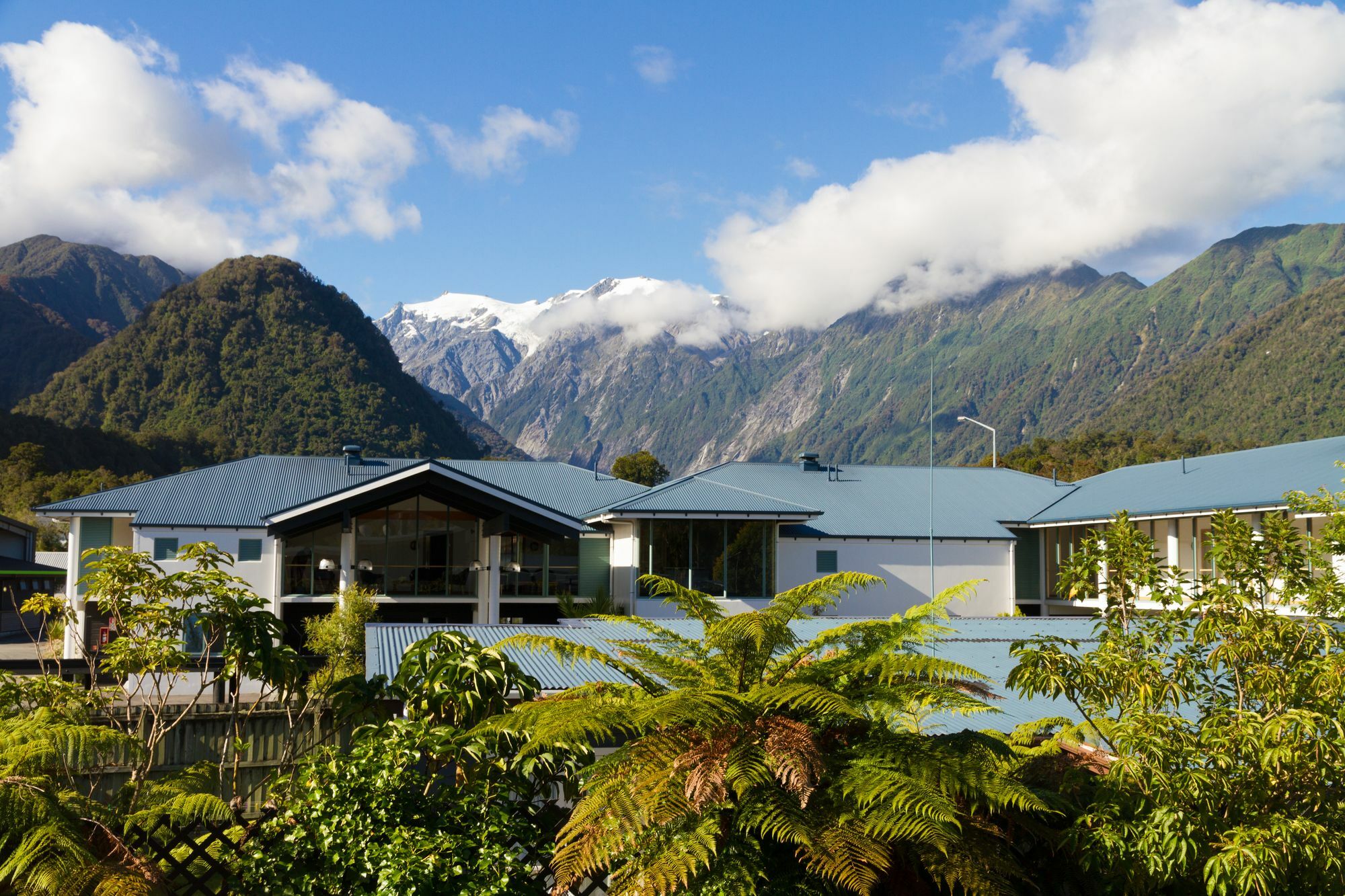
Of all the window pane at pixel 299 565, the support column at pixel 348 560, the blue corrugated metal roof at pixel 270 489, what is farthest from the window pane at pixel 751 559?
the window pane at pixel 299 565

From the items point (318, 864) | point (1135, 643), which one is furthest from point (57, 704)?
point (1135, 643)

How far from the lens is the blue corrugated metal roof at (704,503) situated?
31.8 metres

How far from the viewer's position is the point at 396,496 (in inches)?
1133

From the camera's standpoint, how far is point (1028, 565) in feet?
125

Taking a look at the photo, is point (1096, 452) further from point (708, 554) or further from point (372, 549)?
point (372, 549)

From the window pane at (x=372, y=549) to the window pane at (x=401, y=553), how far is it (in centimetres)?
13

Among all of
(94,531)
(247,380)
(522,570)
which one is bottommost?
(522,570)

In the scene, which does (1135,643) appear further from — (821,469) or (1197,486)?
(821,469)

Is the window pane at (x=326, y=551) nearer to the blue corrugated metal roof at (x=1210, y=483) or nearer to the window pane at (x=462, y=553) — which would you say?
the window pane at (x=462, y=553)

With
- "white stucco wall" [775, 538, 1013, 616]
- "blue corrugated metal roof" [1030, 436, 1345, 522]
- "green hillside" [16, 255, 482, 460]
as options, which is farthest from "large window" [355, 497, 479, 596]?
"green hillside" [16, 255, 482, 460]

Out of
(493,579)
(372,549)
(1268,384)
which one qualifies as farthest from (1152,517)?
(1268,384)

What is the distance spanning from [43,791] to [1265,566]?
21.8 ft

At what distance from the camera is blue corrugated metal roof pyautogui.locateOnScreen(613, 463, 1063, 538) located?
35.7 meters

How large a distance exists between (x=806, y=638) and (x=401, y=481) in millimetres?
16138
